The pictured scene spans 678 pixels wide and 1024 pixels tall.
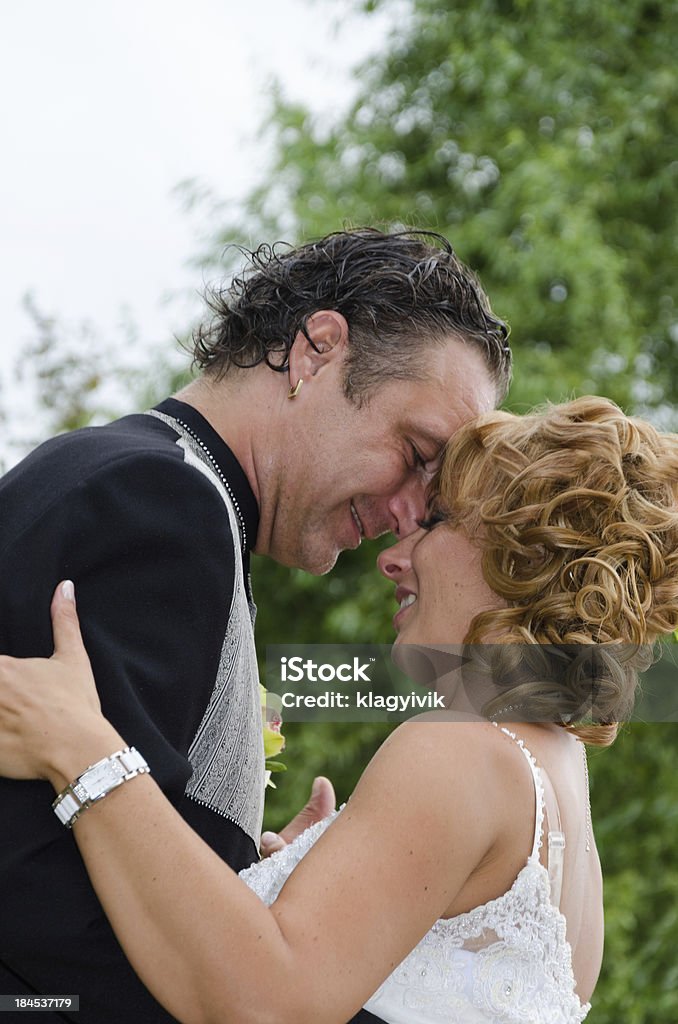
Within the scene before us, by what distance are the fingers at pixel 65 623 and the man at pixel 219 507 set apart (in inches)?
1.1

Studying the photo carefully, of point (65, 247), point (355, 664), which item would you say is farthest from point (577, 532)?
point (65, 247)

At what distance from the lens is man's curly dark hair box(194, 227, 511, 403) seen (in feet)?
8.16

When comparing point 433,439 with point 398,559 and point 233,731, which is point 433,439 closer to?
point 398,559

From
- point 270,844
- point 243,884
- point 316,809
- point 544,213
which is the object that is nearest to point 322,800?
point 316,809

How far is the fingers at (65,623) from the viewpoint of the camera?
70.2 inches

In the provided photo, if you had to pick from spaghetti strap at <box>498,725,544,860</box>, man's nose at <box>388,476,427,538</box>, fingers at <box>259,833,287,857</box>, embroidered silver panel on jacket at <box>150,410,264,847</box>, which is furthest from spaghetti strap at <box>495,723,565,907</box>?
fingers at <box>259,833,287,857</box>

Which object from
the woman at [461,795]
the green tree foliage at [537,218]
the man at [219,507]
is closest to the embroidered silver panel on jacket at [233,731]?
the man at [219,507]

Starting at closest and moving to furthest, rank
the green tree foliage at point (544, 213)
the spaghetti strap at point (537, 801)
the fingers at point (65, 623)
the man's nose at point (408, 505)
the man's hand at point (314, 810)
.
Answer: the fingers at point (65, 623), the spaghetti strap at point (537, 801), the man's nose at point (408, 505), the man's hand at point (314, 810), the green tree foliage at point (544, 213)

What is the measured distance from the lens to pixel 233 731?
2.10m

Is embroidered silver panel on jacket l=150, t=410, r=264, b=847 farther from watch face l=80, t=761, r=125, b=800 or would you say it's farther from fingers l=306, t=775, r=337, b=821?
fingers l=306, t=775, r=337, b=821

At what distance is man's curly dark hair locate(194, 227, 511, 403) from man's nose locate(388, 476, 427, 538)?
0.22 meters

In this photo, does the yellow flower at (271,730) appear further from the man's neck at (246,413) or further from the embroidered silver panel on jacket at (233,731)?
the man's neck at (246,413)

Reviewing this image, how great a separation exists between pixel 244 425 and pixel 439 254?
1.94ft

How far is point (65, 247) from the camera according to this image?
7957 mm
